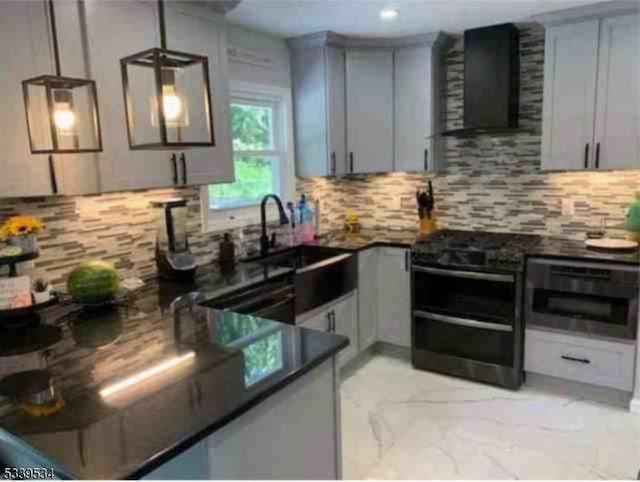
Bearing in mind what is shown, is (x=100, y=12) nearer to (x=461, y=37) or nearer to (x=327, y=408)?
(x=327, y=408)

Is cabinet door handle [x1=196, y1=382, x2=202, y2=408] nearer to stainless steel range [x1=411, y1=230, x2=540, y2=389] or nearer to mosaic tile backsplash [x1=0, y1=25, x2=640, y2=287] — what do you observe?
mosaic tile backsplash [x1=0, y1=25, x2=640, y2=287]

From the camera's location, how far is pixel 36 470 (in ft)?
3.81

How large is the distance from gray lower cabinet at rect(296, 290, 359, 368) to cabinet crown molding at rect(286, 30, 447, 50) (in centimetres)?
185

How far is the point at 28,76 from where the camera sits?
6.56 ft

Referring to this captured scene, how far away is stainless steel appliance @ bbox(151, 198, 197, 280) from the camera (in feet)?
8.99

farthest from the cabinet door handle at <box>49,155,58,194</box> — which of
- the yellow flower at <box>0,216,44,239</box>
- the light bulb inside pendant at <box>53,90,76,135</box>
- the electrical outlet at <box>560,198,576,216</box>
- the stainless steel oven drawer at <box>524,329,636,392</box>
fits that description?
the electrical outlet at <box>560,198,576,216</box>

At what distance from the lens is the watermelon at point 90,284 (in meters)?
2.23

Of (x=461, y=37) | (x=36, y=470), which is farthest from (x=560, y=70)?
(x=36, y=470)

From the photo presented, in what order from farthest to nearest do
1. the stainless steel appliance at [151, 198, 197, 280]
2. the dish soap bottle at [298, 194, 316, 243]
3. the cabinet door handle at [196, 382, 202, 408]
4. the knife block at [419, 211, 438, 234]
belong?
the knife block at [419, 211, 438, 234], the dish soap bottle at [298, 194, 316, 243], the stainless steel appliance at [151, 198, 197, 280], the cabinet door handle at [196, 382, 202, 408]

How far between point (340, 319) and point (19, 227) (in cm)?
207

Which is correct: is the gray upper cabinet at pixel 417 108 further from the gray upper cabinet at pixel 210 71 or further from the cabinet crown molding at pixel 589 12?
the gray upper cabinet at pixel 210 71

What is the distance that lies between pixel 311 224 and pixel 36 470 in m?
2.85

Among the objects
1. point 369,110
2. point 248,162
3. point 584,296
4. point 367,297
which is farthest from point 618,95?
point 248,162

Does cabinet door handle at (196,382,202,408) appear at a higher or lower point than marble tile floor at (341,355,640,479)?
higher
